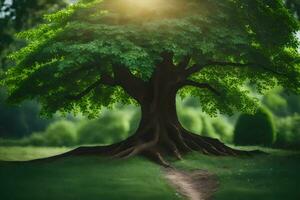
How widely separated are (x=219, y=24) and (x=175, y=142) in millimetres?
6798

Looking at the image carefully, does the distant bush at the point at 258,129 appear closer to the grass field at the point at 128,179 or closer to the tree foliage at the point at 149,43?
the tree foliage at the point at 149,43

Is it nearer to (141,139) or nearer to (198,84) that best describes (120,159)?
(141,139)

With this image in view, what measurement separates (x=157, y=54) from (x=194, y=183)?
5.81 meters

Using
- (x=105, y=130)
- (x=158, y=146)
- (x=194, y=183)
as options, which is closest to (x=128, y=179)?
(x=194, y=183)

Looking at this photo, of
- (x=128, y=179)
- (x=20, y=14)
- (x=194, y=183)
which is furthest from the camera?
(x=20, y=14)

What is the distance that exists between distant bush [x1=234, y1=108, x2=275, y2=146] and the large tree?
295 inches

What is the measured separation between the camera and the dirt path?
20.2 meters

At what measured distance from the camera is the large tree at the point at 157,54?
22688 mm

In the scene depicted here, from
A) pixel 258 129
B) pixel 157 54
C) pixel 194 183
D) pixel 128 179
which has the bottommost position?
pixel 194 183

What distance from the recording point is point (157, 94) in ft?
90.2

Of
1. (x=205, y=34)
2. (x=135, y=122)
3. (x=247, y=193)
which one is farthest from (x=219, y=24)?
(x=135, y=122)

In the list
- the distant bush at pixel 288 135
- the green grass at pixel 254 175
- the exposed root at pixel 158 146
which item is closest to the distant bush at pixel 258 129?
the distant bush at pixel 288 135

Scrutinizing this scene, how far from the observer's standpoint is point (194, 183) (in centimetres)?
2195

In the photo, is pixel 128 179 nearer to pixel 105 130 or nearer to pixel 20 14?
pixel 20 14
